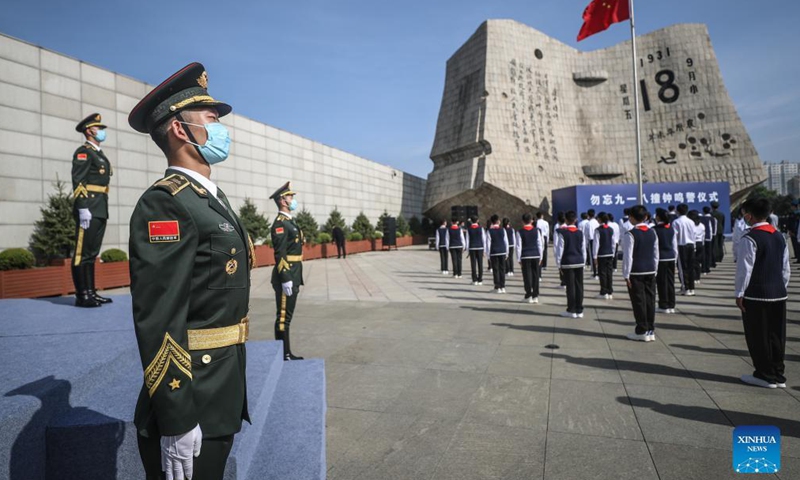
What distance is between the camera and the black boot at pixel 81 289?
17.1 ft

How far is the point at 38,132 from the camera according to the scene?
1135 centimetres

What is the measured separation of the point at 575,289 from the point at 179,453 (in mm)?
7239

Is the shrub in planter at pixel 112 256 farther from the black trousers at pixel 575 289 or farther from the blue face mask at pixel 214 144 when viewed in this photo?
the blue face mask at pixel 214 144

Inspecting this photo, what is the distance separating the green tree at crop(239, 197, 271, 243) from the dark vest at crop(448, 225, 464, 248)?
28.7 feet

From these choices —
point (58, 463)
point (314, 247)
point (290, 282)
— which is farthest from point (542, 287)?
point (314, 247)

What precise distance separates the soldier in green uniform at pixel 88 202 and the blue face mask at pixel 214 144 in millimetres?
4156

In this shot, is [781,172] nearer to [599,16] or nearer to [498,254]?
[599,16]

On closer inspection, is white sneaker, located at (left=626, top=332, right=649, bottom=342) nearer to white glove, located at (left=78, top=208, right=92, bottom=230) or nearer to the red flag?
white glove, located at (left=78, top=208, right=92, bottom=230)

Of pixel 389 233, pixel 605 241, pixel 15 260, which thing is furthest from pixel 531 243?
pixel 389 233

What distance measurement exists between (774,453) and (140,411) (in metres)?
3.62

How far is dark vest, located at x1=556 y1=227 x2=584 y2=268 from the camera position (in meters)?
7.82

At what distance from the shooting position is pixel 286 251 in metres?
4.90

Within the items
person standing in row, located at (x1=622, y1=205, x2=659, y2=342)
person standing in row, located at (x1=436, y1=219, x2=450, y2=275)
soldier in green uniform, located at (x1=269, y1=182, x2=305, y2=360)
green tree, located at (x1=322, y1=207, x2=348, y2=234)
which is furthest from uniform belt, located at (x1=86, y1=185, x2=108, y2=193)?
green tree, located at (x1=322, y1=207, x2=348, y2=234)

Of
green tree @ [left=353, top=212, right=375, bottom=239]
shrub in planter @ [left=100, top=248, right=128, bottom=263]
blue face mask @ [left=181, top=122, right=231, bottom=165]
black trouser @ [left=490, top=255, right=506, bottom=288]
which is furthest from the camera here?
Answer: green tree @ [left=353, top=212, right=375, bottom=239]
